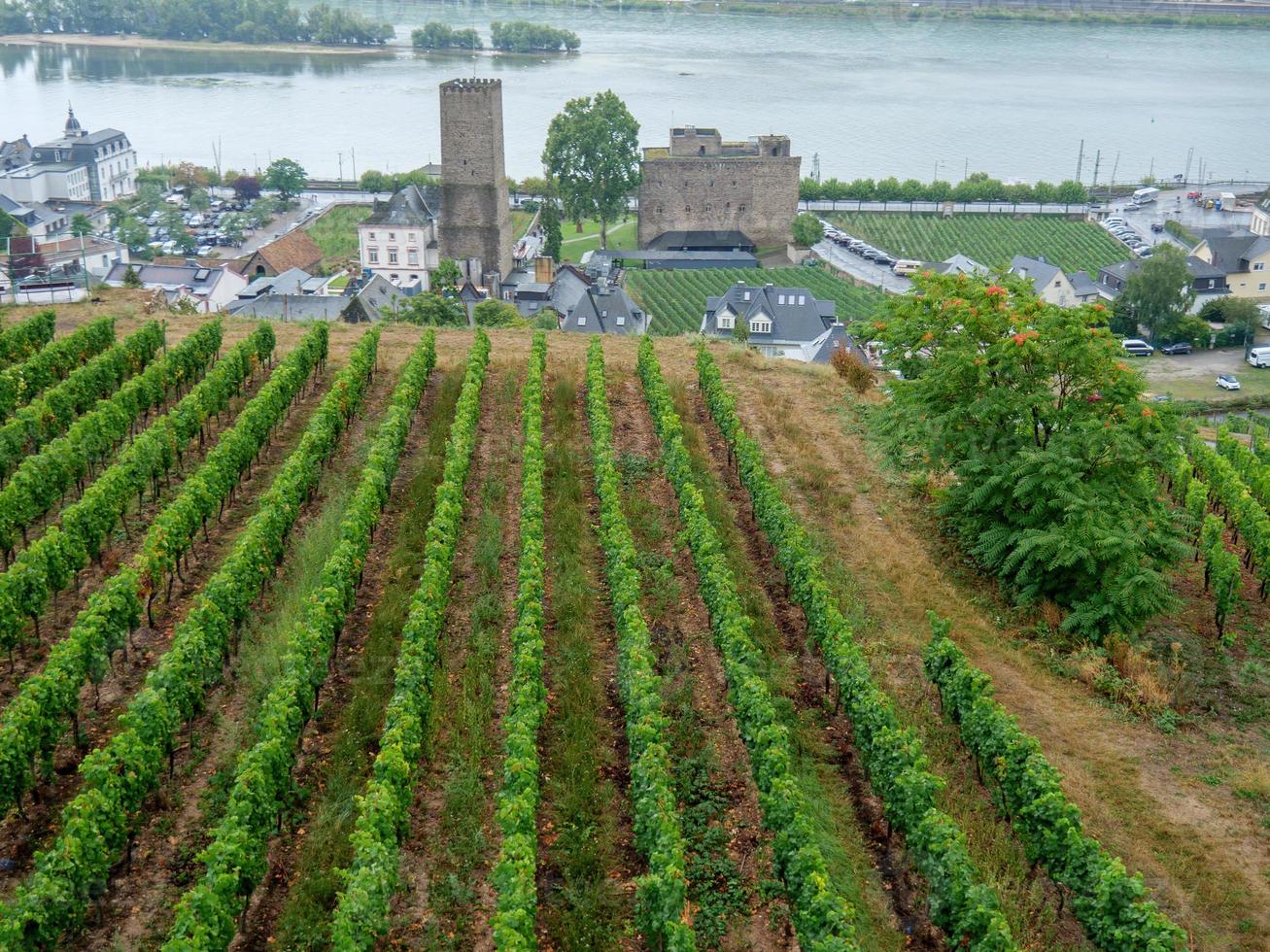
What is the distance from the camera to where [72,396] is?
26500 millimetres

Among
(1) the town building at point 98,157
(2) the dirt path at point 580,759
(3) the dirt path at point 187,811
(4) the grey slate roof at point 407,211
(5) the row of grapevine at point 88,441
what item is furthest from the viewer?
(1) the town building at point 98,157

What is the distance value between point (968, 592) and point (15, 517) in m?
16.4

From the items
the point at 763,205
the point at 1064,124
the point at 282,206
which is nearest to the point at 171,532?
the point at 763,205

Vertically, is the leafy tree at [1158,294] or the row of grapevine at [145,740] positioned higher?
the row of grapevine at [145,740]

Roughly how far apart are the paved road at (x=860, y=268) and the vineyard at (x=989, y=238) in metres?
3.68

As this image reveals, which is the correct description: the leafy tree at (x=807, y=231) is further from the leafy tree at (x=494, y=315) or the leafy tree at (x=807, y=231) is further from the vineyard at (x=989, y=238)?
the leafy tree at (x=494, y=315)

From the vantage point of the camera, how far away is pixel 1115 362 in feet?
74.2

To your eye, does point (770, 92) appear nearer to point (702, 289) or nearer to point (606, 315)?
point (702, 289)

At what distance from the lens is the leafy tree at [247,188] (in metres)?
105

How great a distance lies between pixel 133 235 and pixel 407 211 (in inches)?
1029

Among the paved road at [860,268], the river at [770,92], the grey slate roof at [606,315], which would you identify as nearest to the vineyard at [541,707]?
the grey slate roof at [606,315]

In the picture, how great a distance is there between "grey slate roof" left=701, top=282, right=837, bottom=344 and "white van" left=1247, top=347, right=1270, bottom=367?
2444 centimetres

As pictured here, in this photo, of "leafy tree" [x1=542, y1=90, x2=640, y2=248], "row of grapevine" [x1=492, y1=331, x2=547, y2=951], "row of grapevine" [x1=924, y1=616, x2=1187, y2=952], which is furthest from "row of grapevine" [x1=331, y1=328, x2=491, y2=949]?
"leafy tree" [x1=542, y1=90, x2=640, y2=248]

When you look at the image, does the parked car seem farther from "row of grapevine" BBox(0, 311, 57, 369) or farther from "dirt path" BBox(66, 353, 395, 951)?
"dirt path" BBox(66, 353, 395, 951)
